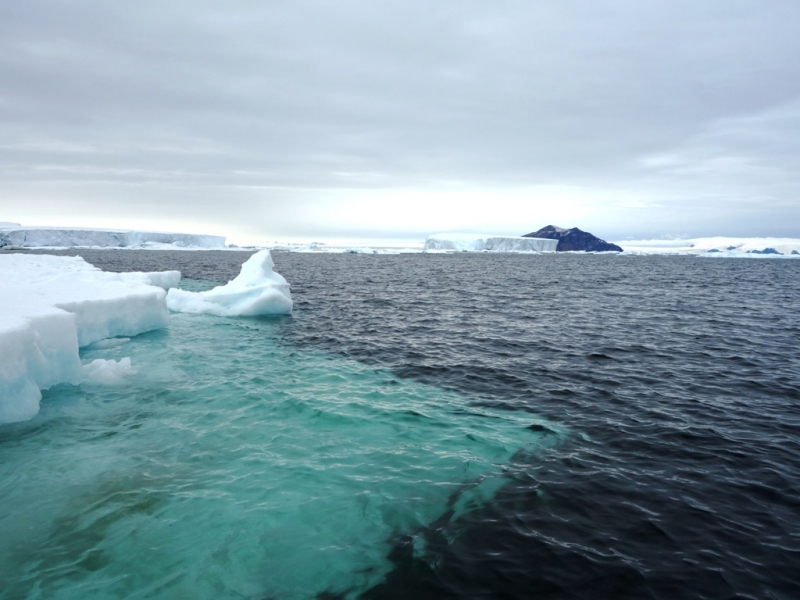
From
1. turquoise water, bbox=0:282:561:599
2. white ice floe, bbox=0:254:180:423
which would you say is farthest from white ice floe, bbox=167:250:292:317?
turquoise water, bbox=0:282:561:599

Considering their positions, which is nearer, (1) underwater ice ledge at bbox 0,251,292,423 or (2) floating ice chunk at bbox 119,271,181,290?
(1) underwater ice ledge at bbox 0,251,292,423

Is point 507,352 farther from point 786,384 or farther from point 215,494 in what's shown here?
point 215,494

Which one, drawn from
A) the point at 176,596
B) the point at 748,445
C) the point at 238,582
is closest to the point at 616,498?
the point at 748,445

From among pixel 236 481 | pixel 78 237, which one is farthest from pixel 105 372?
pixel 78 237

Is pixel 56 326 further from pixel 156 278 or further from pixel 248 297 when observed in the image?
pixel 156 278

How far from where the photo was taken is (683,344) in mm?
14578

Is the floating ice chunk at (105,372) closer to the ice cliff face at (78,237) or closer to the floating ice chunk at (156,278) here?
the floating ice chunk at (156,278)

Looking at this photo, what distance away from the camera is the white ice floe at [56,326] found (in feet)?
25.2

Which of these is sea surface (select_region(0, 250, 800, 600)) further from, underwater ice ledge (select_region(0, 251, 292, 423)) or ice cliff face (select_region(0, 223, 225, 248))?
ice cliff face (select_region(0, 223, 225, 248))

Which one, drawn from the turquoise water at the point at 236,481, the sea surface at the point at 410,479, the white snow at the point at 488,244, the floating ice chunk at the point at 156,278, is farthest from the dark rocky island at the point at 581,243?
the turquoise water at the point at 236,481

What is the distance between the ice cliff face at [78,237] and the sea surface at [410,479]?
131 metres

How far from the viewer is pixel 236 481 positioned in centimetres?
617

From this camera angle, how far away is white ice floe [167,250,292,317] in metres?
19.7

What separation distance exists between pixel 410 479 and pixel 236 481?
7.80 ft
